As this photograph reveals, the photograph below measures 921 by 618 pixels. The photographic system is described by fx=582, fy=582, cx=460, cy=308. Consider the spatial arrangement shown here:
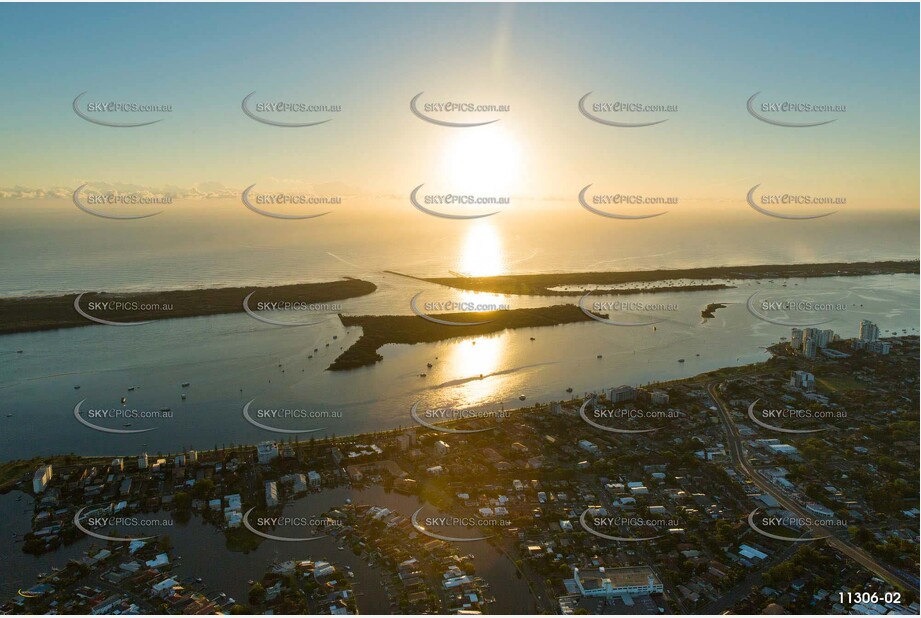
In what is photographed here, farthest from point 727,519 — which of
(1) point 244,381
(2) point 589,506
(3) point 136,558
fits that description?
(1) point 244,381

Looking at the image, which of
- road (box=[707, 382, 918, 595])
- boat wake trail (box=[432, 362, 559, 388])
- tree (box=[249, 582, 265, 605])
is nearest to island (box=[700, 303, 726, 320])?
boat wake trail (box=[432, 362, 559, 388])

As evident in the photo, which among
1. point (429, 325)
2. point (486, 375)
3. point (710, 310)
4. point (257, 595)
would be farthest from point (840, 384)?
point (257, 595)

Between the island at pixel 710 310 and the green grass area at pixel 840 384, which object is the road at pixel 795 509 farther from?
the island at pixel 710 310

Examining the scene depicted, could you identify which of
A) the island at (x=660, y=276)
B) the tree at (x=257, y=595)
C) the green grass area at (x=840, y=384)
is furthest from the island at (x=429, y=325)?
the tree at (x=257, y=595)

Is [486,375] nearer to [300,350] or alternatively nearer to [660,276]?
[300,350]

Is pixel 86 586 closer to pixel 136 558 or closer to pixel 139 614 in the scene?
pixel 136 558

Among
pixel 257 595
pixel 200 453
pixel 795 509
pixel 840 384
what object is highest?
pixel 840 384

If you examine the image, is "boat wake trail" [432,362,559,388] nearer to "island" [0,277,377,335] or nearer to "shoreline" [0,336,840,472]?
"shoreline" [0,336,840,472]
